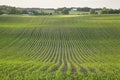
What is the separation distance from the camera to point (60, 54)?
35344 millimetres

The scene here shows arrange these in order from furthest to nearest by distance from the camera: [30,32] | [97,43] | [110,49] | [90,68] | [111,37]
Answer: [30,32] → [111,37] → [97,43] → [110,49] → [90,68]

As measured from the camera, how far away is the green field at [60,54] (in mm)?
19781

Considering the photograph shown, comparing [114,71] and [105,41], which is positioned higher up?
[114,71]

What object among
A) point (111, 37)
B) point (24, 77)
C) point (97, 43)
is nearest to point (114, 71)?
point (24, 77)

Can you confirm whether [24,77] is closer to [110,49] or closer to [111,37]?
[110,49]

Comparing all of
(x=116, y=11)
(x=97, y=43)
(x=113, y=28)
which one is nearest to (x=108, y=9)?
(x=116, y=11)

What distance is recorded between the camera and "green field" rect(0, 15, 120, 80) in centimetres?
1978

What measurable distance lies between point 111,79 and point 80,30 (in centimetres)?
4554

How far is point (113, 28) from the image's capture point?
6556cm

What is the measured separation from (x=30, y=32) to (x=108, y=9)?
316 ft

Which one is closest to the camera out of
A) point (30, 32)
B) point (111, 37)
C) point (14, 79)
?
point (14, 79)

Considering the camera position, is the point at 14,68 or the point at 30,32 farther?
the point at 30,32

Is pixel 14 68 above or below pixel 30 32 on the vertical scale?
above

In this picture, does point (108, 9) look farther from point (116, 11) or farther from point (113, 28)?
point (113, 28)
